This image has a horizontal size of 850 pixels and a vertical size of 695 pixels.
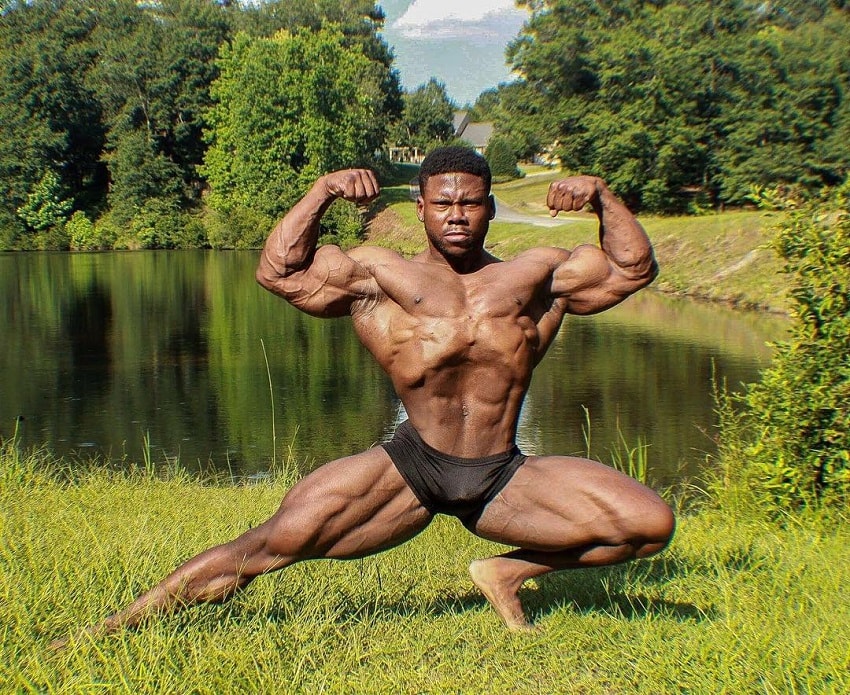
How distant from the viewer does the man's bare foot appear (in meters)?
3.69

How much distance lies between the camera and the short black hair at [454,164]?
3664 mm

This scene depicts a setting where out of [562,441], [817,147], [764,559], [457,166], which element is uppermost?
[817,147]

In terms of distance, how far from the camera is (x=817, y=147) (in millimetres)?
33250

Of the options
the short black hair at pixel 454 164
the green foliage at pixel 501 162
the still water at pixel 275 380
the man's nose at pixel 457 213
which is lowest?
the still water at pixel 275 380

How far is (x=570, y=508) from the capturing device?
3.48 m

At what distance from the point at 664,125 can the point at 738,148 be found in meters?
2.88

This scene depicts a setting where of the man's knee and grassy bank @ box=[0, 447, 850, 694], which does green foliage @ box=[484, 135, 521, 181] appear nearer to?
grassy bank @ box=[0, 447, 850, 694]

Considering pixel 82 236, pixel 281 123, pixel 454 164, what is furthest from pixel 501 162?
pixel 454 164

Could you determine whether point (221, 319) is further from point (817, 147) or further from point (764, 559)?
point (817, 147)

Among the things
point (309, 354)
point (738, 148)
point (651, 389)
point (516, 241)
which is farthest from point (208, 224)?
point (651, 389)

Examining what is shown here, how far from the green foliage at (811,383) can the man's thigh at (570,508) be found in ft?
7.73

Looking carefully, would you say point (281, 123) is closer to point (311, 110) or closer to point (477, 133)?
point (311, 110)

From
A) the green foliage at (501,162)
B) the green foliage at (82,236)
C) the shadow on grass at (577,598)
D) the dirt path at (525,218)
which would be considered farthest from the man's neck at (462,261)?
the green foliage at (501,162)

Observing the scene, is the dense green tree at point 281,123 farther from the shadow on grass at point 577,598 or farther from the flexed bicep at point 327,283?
the flexed bicep at point 327,283
